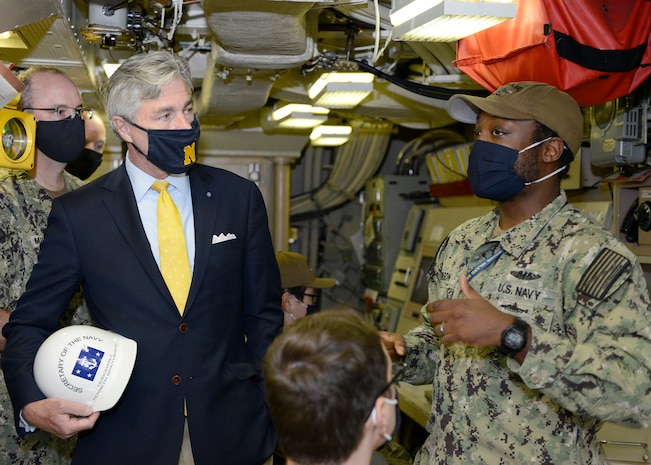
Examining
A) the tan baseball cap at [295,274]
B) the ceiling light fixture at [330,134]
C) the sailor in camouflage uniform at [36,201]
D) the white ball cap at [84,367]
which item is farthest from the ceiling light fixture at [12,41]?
the ceiling light fixture at [330,134]

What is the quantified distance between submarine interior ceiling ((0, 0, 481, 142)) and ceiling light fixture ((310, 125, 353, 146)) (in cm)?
105

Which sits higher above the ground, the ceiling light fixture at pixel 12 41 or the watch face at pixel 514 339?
the ceiling light fixture at pixel 12 41

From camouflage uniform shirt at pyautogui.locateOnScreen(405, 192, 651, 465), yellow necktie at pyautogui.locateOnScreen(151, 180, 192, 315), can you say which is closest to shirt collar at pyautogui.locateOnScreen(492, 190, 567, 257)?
camouflage uniform shirt at pyautogui.locateOnScreen(405, 192, 651, 465)

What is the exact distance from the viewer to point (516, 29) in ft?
9.01

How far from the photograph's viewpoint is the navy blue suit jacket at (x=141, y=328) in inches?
86.2

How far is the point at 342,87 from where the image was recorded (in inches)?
171

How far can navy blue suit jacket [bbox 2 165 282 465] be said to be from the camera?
2.19m

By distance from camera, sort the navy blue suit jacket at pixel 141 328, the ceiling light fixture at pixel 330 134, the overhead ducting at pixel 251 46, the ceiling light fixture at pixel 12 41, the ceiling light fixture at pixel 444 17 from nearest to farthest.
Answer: the navy blue suit jacket at pixel 141 328 < the ceiling light fixture at pixel 444 17 < the overhead ducting at pixel 251 46 < the ceiling light fixture at pixel 12 41 < the ceiling light fixture at pixel 330 134

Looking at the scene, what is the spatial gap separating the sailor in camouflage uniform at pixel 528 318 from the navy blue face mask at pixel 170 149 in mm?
814

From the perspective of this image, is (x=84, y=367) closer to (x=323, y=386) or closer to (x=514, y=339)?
(x=323, y=386)

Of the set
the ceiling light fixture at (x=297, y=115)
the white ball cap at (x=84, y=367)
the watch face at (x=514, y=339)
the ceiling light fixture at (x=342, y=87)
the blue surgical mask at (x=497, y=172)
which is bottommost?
the ceiling light fixture at (x=297, y=115)

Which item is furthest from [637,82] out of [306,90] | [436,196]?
[436,196]

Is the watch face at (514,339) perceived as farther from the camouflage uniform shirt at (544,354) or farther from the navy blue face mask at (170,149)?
the navy blue face mask at (170,149)

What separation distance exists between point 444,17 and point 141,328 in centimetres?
138
